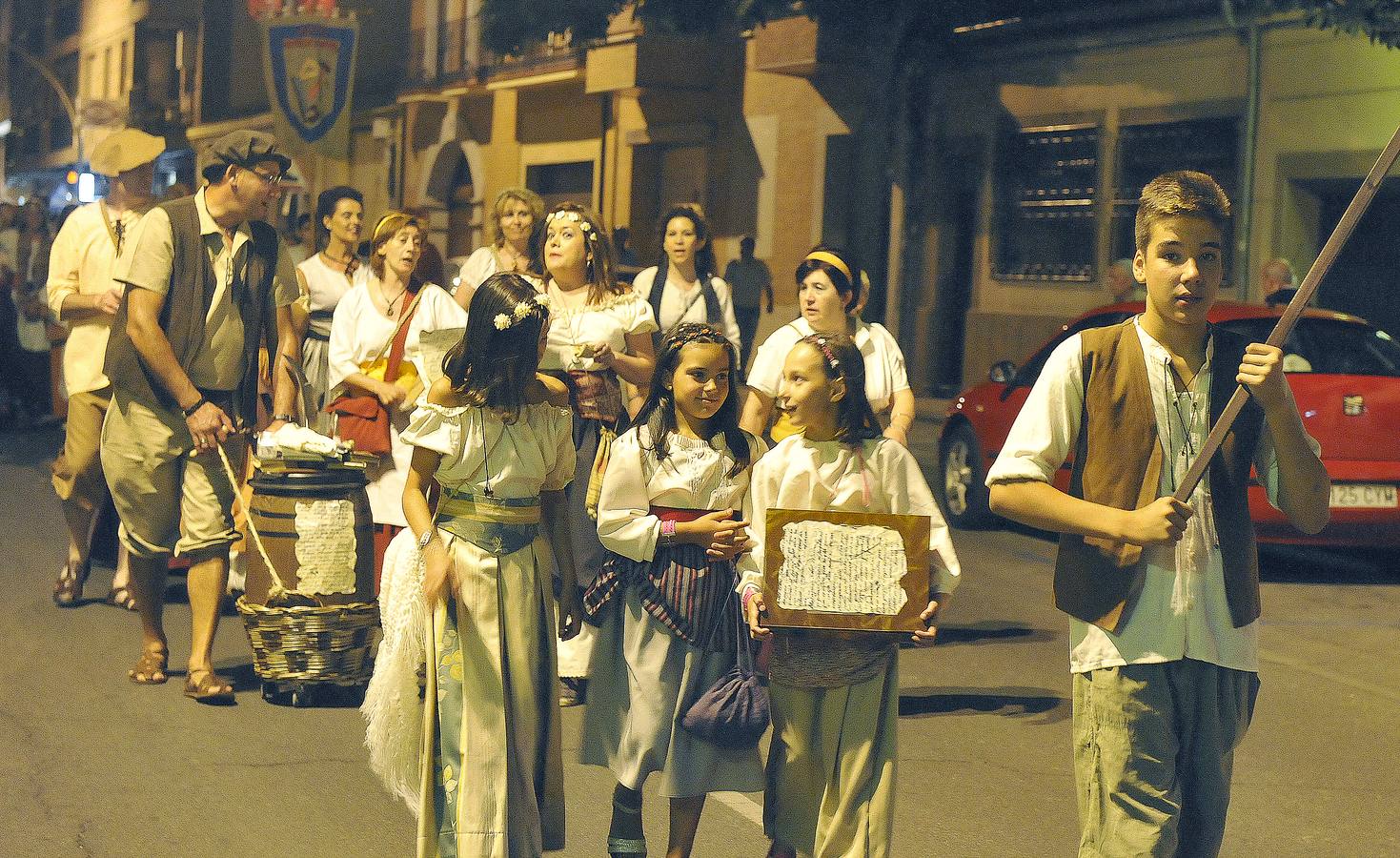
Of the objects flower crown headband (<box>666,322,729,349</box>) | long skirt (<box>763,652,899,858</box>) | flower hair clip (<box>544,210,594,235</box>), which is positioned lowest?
long skirt (<box>763,652,899,858</box>)

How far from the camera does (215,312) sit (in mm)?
7328

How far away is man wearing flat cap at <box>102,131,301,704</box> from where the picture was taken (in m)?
7.17


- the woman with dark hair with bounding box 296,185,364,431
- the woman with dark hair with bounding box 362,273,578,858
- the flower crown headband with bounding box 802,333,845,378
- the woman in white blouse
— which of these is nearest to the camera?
the flower crown headband with bounding box 802,333,845,378

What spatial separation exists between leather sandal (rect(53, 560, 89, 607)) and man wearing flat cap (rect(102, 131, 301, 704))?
191cm

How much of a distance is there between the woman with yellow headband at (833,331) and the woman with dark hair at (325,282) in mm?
3434

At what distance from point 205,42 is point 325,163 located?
10806 mm

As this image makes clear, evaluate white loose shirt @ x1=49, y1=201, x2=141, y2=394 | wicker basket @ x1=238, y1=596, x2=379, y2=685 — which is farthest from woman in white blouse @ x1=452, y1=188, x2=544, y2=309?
wicker basket @ x1=238, y1=596, x2=379, y2=685

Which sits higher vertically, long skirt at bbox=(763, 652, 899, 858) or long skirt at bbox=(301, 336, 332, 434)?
long skirt at bbox=(301, 336, 332, 434)

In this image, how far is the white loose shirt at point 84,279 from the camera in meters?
9.02

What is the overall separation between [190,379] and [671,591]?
3093 millimetres

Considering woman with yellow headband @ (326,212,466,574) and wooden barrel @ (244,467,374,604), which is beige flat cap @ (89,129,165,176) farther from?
wooden barrel @ (244,467,374,604)

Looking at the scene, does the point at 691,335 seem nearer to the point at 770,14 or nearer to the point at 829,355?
the point at 829,355

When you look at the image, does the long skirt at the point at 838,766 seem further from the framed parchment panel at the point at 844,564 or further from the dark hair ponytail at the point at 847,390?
the dark hair ponytail at the point at 847,390

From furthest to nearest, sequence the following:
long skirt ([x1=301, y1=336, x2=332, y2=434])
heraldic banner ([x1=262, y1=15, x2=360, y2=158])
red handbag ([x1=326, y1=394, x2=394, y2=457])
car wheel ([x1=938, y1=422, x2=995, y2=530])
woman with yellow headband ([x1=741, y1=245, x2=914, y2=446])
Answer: heraldic banner ([x1=262, y1=15, x2=360, y2=158]) → car wheel ([x1=938, y1=422, x2=995, y2=530]) → long skirt ([x1=301, y1=336, x2=332, y2=434]) → red handbag ([x1=326, y1=394, x2=394, y2=457]) → woman with yellow headband ([x1=741, y1=245, x2=914, y2=446])
